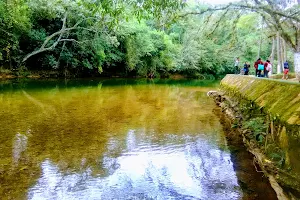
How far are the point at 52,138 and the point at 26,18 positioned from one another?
19.4 metres

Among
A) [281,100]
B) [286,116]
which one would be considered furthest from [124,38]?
[286,116]

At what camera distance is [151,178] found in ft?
16.0

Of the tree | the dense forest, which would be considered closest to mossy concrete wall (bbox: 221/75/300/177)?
the dense forest

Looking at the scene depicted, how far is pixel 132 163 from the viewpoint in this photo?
5539 millimetres

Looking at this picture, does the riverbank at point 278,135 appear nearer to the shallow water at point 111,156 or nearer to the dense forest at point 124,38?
the shallow water at point 111,156

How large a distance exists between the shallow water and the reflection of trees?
0.06 ft

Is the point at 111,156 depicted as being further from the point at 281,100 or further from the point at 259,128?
the point at 281,100

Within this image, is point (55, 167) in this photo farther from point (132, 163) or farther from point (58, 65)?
point (58, 65)

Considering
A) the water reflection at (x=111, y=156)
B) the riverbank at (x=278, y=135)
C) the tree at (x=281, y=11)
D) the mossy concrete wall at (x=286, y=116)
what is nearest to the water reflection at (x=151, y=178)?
the water reflection at (x=111, y=156)

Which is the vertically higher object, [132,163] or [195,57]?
[195,57]

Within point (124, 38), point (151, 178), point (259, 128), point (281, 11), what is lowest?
point (151, 178)

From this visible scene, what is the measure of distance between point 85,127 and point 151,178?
143 inches

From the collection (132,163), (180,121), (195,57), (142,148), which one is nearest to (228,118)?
(180,121)

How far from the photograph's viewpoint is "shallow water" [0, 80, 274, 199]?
4.34m
